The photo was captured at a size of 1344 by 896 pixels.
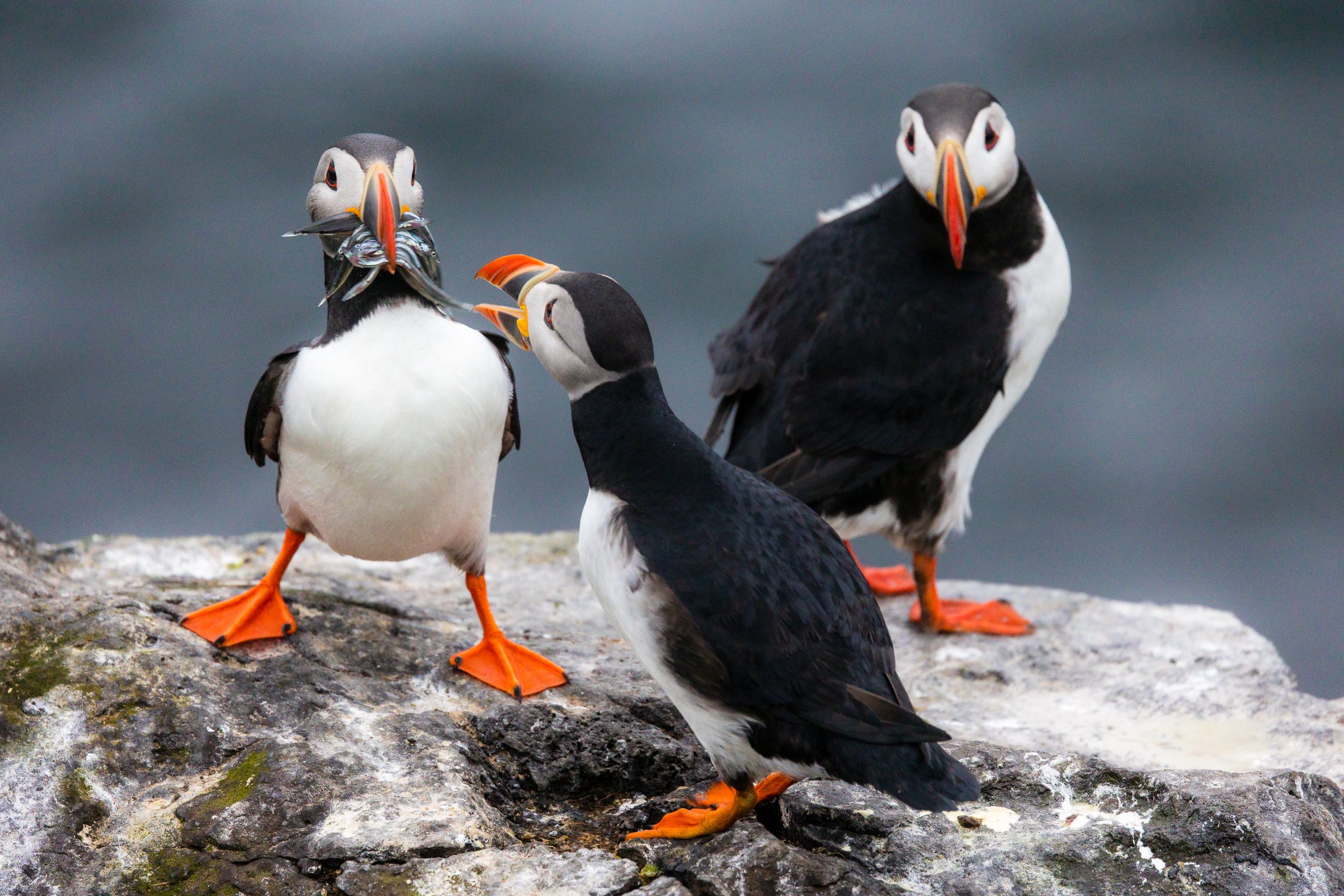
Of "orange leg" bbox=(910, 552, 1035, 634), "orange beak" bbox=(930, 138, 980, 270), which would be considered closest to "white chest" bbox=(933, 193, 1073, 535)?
"orange leg" bbox=(910, 552, 1035, 634)

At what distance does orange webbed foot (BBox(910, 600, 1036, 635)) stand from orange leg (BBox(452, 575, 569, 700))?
6.26ft

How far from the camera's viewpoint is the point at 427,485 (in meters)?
3.88

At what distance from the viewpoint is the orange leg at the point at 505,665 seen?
4.05m

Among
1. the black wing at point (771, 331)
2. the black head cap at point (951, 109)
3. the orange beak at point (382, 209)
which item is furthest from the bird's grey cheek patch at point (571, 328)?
the black head cap at point (951, 109)

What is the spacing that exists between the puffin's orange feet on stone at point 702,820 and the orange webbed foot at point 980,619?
7.72ft

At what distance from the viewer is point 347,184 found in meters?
3.70

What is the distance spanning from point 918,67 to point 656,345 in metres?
2.95

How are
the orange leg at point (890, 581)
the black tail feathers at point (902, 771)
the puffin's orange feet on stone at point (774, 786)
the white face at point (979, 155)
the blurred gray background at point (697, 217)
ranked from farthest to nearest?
the blurred gray background at point (697, 217), the orange leg at point (890, 581), the white face at point (979, 155), the puffin's orange feet on stone at point (774, 786), the black tail feathers at point (902, 771)

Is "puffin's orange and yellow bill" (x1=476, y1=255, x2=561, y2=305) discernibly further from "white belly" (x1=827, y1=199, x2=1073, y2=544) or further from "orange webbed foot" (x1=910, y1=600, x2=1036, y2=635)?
"orange webbed foot" (x1=910, y1=600, x2=1036, y2=635)

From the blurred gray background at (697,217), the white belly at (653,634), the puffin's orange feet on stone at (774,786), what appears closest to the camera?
the white belly at (653,634)

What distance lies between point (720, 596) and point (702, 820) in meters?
0.55

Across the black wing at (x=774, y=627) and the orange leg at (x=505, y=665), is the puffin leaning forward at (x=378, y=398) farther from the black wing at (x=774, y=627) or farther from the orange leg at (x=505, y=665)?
the black wing at (x=774, y=627)

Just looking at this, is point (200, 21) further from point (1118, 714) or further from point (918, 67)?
point (1118, 714)

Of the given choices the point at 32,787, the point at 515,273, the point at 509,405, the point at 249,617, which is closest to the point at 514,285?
the point at 515,273
